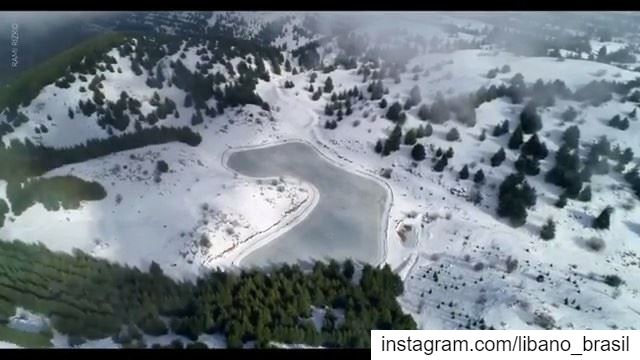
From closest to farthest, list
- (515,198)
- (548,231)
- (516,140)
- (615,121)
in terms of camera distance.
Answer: (548,231) < (515,198) < (516,140) < (615,121)

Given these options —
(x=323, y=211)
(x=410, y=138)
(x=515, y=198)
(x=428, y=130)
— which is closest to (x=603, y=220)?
(x=515, y=198)

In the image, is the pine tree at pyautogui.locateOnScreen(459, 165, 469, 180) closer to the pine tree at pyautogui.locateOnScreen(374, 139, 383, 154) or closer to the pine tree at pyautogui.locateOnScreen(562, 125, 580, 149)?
the pine tree at pyautogui.locateOnScreen(374, 139, 383, 154)

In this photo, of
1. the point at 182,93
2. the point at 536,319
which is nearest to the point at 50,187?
the point at 182,93

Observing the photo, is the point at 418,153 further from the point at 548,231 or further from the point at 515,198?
the point at 548,231

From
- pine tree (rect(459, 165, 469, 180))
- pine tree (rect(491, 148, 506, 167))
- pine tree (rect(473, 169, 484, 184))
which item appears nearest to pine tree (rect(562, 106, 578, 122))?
pine tree (rect(491, 148, 506, 167))

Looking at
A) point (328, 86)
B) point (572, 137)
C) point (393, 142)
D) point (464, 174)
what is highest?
point (328, 86)
